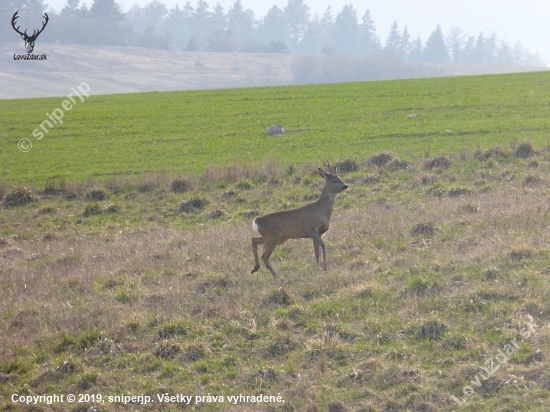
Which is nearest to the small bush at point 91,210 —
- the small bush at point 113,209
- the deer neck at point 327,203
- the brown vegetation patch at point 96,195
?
the small bush at point 113,209

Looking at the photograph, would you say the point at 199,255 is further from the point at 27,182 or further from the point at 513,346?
the point at 27,182

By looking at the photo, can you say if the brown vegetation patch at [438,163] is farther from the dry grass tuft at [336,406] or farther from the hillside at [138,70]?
Result: the hillside at [138,70]

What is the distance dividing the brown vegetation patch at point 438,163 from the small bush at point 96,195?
1077cm

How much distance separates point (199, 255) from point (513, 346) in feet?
24.1

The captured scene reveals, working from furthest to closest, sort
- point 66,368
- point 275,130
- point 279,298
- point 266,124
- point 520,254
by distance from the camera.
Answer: point 266,124
point 275,130
point 520,254
point 279,298
point 66,368

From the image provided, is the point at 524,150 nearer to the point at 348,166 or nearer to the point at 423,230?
the point at 348,166

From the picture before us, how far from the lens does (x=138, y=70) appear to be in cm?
12606

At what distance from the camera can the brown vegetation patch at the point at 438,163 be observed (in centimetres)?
2308

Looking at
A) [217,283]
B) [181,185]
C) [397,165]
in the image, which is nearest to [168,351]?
[217,283]

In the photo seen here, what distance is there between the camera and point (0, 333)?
10906mm

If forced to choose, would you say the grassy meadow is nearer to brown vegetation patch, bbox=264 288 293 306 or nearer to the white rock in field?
brown vegetation patch, bbox=264 288 293 306

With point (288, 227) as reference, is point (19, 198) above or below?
below

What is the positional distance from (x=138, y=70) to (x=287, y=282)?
392 ft

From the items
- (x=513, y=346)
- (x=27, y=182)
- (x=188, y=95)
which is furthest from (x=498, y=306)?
(x=188, y=95)
